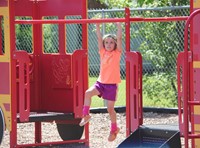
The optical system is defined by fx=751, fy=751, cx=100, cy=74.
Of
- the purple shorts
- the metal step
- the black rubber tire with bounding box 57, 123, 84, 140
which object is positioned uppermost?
the purple shorts

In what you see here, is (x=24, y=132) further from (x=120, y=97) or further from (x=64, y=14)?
(x=120, y=97)

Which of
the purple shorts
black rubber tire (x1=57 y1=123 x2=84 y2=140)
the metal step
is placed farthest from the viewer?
black rubber tire (x1=57 y1=123 x2=84 y2=140)

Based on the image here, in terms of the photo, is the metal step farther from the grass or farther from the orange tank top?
the grass

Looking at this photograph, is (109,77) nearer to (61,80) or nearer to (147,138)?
(147,138)

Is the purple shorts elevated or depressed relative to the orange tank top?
depressed

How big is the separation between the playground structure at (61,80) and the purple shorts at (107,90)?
0.95 feet

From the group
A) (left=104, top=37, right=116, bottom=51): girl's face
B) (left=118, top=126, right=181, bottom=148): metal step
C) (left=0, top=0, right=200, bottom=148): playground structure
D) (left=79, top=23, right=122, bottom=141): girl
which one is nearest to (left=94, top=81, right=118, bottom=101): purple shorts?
(left=79, top=23, right=122, bottom=141): girl

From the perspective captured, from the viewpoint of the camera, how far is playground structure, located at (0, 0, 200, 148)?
7.86 metres

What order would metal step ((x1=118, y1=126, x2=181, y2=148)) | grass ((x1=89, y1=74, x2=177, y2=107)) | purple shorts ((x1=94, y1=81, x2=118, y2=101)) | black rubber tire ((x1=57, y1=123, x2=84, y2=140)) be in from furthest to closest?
grass ((x1=89, y1=74, x2=177, y2=107)), black rubber tire ((x1=57, y1=123, x2=84, y2=140)), purple shorts ((x1=94, y1=81, x2=118, y2=101)), metal step ((x1=118, y1=126, x2=181, y2=148))

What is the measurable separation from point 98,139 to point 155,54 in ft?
12.1

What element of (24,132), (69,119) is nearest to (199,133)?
(69,119)

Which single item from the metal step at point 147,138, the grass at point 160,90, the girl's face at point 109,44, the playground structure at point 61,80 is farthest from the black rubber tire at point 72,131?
the grass at point 160,90

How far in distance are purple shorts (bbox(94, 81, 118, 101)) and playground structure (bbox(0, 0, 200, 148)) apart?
0.29m

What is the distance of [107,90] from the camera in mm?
8398
